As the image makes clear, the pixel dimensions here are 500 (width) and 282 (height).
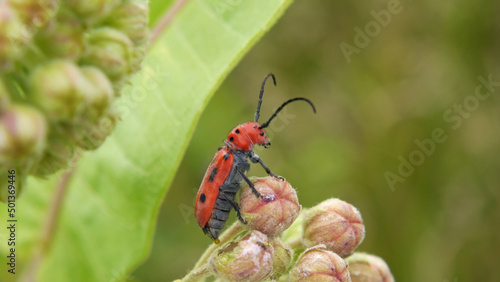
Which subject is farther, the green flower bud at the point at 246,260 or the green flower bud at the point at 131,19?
the green flower bud at the point at 246,260

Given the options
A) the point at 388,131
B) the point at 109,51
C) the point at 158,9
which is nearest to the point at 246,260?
the point at 109,51

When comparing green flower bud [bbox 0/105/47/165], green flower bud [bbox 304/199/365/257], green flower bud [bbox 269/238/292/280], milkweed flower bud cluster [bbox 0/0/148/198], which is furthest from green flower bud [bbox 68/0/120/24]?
green flower bud [bbox 304/199/365/257]

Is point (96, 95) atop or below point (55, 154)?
atop

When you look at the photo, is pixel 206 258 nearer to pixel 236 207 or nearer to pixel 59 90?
pixel 236 207

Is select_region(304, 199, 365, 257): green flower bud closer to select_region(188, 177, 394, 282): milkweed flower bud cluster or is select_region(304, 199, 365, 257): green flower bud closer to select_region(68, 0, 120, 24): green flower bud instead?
select_region(188, 177, 394, 282): milkweed flower bud cluster

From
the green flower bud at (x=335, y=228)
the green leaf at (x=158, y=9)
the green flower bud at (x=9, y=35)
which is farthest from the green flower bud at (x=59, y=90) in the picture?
the green leaf at (x=158, y=9)

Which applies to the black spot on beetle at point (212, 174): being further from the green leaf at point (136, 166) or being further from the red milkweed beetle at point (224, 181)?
the green leaf at point (136, 166)

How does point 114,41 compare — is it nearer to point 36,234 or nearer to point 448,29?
point 36,234
